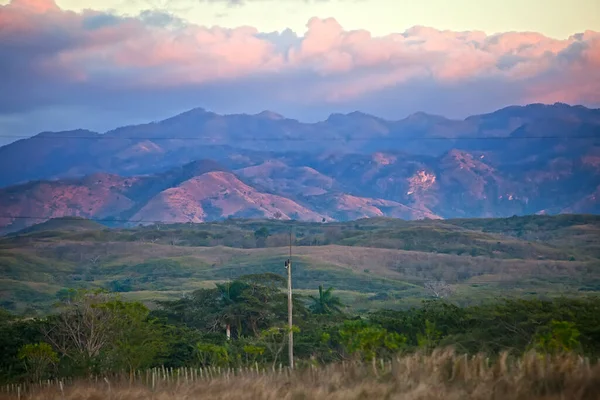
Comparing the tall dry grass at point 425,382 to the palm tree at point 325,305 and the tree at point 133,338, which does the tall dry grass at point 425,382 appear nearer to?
the tree at point 133,338

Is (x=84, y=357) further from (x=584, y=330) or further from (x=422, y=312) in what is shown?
(x=584, y=330)

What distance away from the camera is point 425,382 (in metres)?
18.6

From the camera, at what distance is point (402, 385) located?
18938 millimetres

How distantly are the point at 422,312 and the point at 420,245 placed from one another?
341ft

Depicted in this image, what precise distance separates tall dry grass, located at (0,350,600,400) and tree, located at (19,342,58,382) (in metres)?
14.8

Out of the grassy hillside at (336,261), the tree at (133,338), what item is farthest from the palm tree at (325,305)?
the tree at (133,338)

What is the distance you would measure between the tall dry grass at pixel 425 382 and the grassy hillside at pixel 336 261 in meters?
67.2

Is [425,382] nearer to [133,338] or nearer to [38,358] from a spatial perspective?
[38,358]

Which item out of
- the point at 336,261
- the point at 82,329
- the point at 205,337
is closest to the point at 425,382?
the point at 82,329

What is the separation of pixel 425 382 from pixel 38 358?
2646 cm

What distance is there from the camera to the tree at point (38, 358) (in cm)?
3956

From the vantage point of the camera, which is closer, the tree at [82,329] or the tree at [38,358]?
the tree at [38,358]

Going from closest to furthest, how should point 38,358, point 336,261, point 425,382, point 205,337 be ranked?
point 425,382 → point 38,358 → point 205,337 → point 336,261

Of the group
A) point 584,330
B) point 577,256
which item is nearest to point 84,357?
point 584,330
